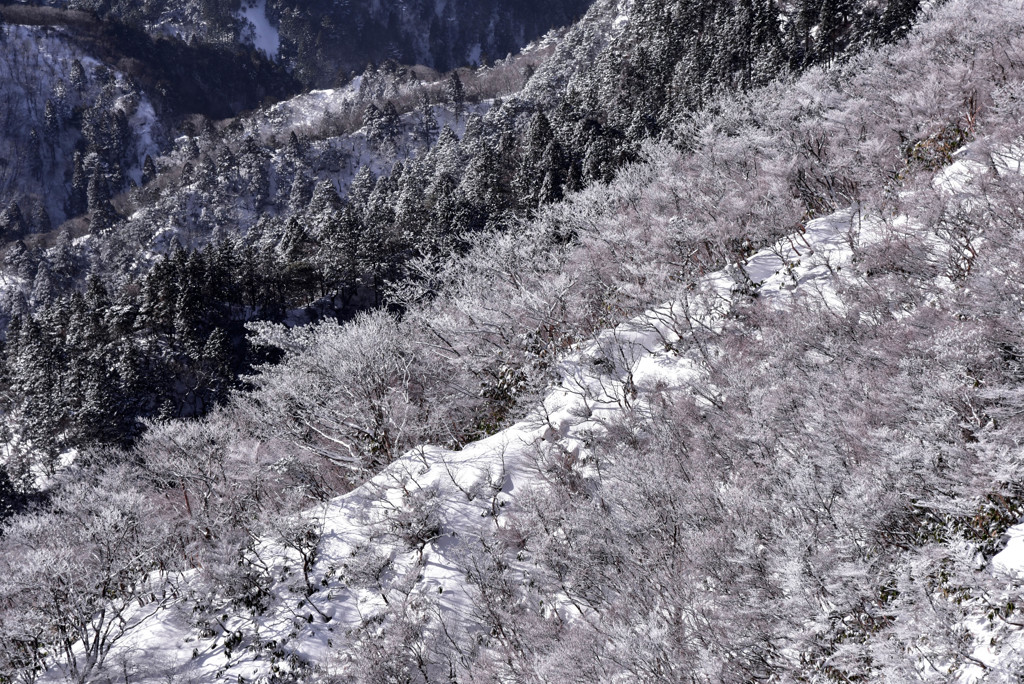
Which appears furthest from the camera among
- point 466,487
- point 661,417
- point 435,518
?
point 466,487

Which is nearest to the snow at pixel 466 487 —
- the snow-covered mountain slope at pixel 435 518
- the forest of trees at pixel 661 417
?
the snow-covered mountain slope at pixel 435 518

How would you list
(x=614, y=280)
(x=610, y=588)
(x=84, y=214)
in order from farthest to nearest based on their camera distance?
1. (x=84, y=214)
2. (x=614, y=280)
3. (x=610, y=588)

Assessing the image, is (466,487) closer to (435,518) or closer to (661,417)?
(435,518)

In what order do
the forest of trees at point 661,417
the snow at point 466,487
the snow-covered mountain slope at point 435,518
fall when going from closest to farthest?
the forest of trees at point 661,417 < the snow-covered mountain slope at point 435,518 < the snow at point 466,487

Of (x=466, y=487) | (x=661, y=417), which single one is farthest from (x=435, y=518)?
(x=661, y=417)

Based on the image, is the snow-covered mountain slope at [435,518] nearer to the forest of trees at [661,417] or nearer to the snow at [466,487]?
the snow at [466,487]

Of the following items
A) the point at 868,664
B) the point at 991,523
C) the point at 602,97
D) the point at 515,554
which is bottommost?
the point at 515,554

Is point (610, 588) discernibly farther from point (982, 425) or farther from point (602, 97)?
point (602, 97)

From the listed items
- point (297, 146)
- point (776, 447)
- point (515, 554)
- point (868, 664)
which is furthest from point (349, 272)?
point (297, 146)

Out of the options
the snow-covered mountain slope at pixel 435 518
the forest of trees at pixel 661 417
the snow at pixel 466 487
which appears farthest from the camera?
the snow at pixel 466 487
